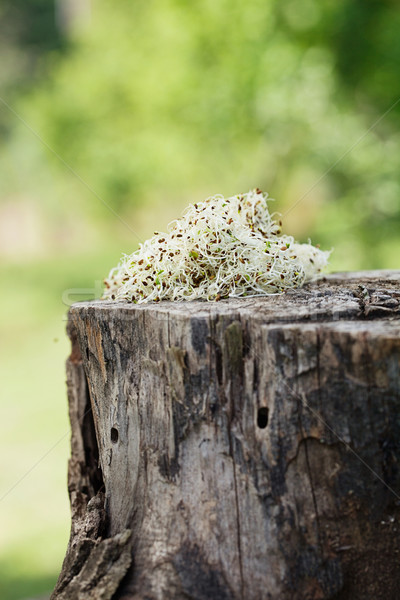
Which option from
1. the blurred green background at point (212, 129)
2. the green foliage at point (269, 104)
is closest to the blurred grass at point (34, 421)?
the blurred green background at point (212, 129)

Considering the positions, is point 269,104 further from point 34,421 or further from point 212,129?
point 34,421

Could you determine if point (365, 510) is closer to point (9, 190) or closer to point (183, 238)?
point (183, 238)

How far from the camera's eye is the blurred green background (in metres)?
8.11

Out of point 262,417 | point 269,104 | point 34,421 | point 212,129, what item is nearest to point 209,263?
point 262,417

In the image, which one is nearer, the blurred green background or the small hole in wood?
the small hole in wood

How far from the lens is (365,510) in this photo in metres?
1.83

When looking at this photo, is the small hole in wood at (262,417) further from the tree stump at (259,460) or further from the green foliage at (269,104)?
the green foliage at (269,104)

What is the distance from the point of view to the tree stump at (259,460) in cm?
180

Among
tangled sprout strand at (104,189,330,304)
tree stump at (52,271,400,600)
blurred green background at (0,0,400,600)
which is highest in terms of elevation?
blurred green background at (0,0,400,600)

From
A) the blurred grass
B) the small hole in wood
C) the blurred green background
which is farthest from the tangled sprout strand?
the blurred green background

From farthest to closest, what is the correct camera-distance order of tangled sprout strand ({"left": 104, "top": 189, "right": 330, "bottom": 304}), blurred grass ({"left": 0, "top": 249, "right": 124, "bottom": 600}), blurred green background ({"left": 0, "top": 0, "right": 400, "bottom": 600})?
1. blurred green background ({"left": 0, "top": 0, "right": 400, "bottom": 600})
2. blurred grass ({"left": 0, "top": 249, "right": 124, "bottom": 600})
3. tangled sprout strand ({"left": 104, "top": 189, "right": 330, "bottom": 304})

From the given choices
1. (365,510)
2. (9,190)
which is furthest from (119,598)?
(9,190)

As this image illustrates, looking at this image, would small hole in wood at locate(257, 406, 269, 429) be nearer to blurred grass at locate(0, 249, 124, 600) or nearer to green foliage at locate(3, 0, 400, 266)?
blurred grass at locate(0, 249, 124, 600)

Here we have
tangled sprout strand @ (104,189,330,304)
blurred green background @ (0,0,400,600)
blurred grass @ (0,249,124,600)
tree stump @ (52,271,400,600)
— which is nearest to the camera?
tree stump @ (52,271,400,600)
